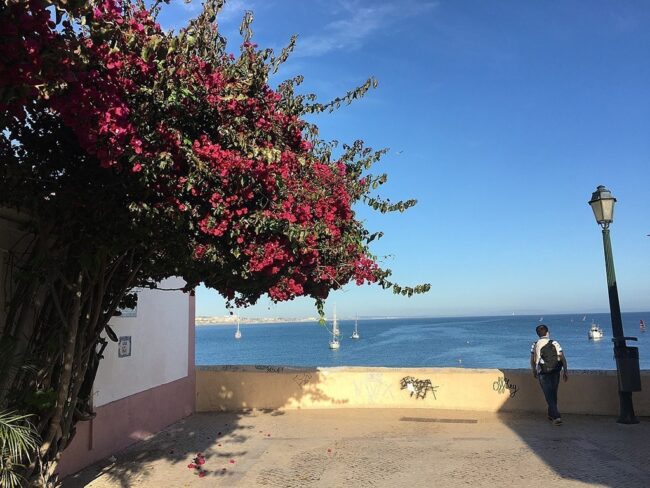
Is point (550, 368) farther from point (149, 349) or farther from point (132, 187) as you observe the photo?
point (132, 187)

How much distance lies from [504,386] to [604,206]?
3594 mm

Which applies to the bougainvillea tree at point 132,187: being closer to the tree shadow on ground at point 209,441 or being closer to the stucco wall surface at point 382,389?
the tree shadow on ground at point 209,441

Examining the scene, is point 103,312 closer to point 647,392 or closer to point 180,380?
point 180,380

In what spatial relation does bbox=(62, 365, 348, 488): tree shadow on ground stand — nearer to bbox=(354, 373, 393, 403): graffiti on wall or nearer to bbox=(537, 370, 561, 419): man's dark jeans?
bbox=(354, 373, 393, 403): graffiti on wall

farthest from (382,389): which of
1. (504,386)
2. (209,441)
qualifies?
(209,441)

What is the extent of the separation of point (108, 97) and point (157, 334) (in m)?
6.07

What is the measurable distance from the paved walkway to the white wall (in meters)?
0.90

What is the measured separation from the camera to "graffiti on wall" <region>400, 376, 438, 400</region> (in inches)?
406

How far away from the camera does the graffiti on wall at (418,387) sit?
10320mm

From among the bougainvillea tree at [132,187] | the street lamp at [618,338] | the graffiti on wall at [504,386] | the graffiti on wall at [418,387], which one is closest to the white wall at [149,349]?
the bougainvillea tree at [132,187]

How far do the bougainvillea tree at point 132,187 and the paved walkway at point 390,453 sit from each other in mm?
2087

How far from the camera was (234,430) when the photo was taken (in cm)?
891

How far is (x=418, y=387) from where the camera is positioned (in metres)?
10.4

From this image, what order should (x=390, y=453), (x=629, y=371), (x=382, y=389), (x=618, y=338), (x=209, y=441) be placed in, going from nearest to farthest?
(x=390, y=453), (x=209, y=441), (x=629, y=371), (x=618, y=338), (x=382, y=389)
